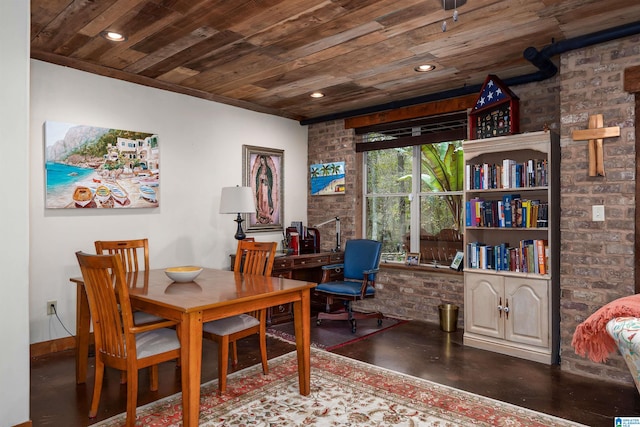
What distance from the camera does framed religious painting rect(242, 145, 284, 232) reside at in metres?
5.32

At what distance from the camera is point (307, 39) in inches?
132

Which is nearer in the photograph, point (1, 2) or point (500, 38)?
point (1, 2)

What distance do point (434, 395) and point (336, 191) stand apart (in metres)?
3.26

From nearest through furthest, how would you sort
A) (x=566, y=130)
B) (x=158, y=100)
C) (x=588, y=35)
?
(x=588, y=35)
(x=566, y=130)
(x=158, y=100)

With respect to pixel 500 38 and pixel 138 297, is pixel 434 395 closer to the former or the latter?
pixel 138 297

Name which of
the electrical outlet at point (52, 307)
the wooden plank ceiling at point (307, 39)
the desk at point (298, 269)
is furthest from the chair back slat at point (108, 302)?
the desk at point (298, 269)

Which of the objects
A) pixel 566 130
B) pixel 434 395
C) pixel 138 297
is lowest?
pixel 434 395

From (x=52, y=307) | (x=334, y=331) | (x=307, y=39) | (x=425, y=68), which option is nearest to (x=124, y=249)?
(x=52, y=307)

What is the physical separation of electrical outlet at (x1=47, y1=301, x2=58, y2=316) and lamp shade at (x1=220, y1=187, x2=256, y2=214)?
1708mm

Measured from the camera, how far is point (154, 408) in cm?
273

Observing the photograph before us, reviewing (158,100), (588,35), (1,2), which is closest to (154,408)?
(1,2)

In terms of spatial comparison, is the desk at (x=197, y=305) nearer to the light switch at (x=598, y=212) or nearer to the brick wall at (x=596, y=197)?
the brick wall at (x=596, y=197)

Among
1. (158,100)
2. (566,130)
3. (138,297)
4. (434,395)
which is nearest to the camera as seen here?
(138,297)

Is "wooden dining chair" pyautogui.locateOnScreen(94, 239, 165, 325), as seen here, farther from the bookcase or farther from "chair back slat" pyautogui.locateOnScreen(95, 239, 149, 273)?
the bookcase
